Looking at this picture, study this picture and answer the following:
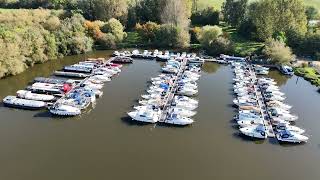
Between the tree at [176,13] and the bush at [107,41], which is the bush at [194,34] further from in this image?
the bush at [107,41]

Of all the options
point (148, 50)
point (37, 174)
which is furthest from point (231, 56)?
point (37, 174)

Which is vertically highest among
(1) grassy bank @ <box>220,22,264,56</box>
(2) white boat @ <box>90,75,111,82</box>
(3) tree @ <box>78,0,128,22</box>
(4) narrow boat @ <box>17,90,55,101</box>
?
(3) tree @ <box>78,0,128,22</box>

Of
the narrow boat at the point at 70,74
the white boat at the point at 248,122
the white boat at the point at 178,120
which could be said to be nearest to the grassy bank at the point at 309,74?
the white boat at the point at 248,122

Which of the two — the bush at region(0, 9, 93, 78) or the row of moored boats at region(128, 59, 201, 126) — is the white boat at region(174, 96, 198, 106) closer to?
the row of moored boats at region(128, 59, 201, 126)

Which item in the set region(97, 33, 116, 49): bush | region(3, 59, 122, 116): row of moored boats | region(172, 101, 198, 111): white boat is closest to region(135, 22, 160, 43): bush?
region(97, 33, 116, 49): bush

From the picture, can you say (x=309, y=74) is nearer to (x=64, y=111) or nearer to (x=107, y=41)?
(x=107, y=41)

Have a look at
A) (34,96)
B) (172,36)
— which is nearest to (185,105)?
(34,96)

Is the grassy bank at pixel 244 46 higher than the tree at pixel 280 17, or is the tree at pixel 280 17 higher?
the tree at pixel 280 17
